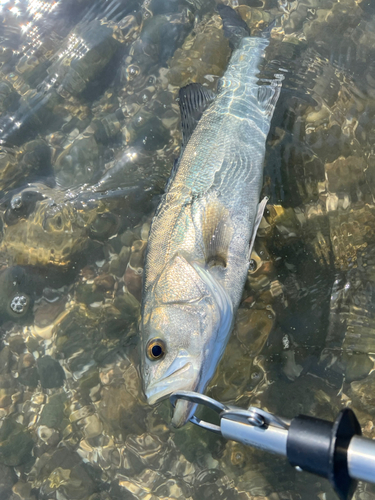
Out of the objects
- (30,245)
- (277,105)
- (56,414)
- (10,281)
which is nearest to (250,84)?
(277,105)

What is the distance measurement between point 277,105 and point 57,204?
7.18 feet

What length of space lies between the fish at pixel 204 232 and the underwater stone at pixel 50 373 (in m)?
1.26

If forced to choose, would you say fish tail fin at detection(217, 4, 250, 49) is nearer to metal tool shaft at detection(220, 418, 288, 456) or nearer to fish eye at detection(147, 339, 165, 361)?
fish eye at detection(147, 339, 165, 361)

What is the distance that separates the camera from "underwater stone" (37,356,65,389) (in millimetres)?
3105

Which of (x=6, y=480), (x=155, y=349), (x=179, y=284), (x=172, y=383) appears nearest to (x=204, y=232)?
(x=179, y=284)

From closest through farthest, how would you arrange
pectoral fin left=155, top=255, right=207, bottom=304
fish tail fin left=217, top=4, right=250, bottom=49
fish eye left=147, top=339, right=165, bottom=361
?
1. fish eye left=147, top=339, right=165, bottom=361
2. pectoral fin left=155, top=255, right=207, bottom=304
3. fish tail fin left=217, top=4, right=250, bottom=49

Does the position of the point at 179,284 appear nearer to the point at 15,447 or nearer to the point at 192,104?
the point at 192,104

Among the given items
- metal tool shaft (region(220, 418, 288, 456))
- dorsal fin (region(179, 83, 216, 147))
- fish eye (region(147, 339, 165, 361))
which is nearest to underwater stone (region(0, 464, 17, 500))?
fish eye (region(147, 339, 165, 361))

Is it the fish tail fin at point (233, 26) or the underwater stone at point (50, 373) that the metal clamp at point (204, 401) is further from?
the fish tail fin at point (233, 26)

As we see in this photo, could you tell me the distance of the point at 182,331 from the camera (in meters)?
2.11

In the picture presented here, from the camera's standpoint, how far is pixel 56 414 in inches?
119

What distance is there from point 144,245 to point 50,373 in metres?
1.34

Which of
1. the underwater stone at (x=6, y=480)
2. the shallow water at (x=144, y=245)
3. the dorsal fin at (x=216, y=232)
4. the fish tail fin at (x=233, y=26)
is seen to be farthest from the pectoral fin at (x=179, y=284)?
the fish tail fin at (x=233, y=26)

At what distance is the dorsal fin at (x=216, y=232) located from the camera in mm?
2492
